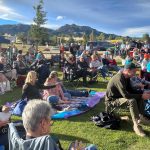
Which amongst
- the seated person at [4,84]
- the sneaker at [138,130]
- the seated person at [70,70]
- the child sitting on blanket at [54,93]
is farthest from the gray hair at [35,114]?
the seated person at [70,70]

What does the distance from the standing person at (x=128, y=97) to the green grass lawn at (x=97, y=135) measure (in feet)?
0.87

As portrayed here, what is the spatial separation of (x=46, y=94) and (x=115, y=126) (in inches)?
109

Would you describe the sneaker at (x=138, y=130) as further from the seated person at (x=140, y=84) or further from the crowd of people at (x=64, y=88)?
the seated person at (x=140, y=84)

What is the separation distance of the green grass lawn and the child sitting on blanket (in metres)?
1.04

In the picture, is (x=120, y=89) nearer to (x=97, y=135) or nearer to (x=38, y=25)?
(x=97, y=135)

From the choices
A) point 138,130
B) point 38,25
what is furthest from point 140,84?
point 38,25

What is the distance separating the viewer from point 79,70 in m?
13.6

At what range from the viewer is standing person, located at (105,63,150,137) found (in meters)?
7.00

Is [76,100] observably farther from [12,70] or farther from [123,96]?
[12,70]

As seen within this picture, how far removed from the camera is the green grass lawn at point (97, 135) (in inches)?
250

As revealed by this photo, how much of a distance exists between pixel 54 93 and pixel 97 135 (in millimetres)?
2981

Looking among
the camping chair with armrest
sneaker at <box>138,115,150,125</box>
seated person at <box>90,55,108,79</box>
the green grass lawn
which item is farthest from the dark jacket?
seated person at <box>90,55,108,79</box>

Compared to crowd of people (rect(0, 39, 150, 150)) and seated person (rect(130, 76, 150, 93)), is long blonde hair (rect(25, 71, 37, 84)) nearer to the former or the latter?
crowd of people (rect(0, 39, 150, 150))

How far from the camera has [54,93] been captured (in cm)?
958
